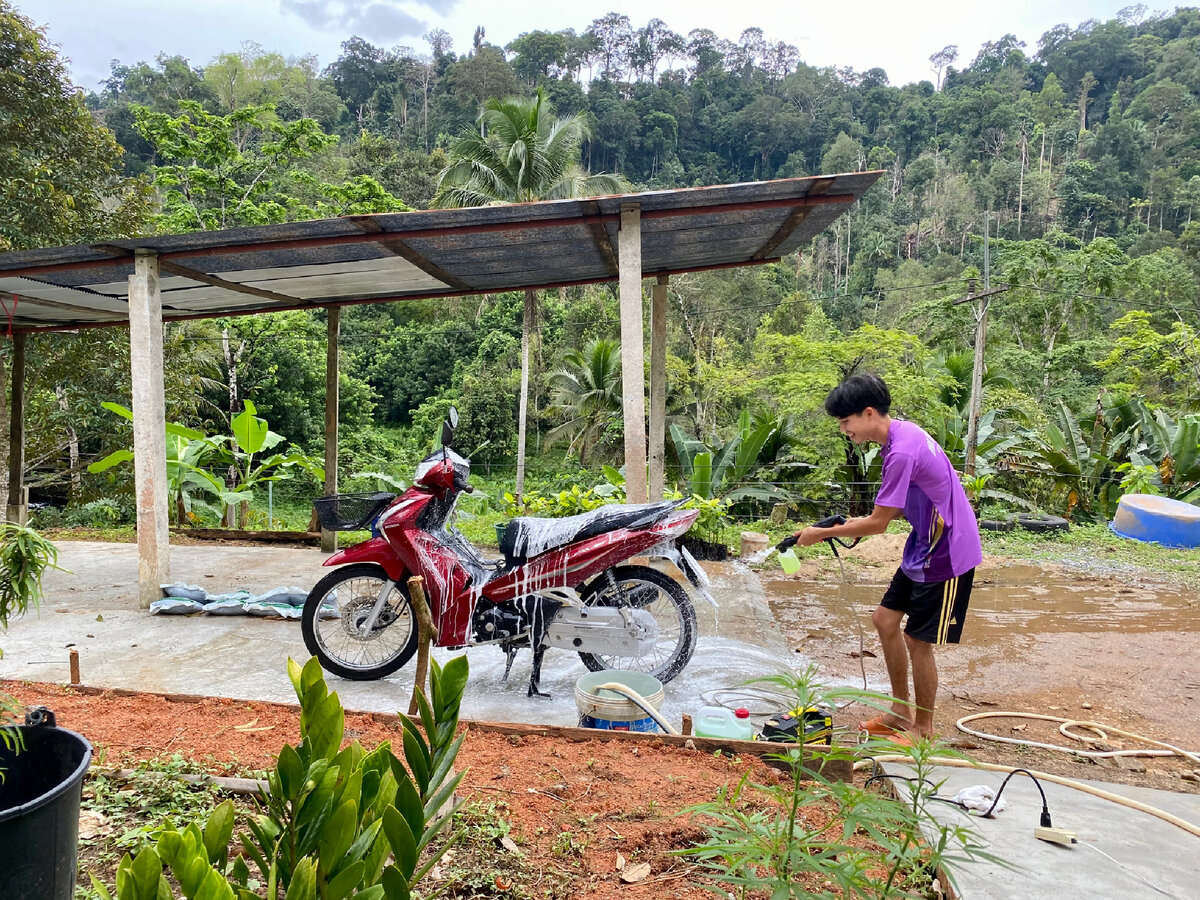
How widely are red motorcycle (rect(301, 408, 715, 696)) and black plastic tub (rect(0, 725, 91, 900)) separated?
6.56 feet

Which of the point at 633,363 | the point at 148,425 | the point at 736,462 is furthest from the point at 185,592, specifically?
the point at 736,462

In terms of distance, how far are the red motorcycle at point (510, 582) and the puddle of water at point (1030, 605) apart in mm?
2224

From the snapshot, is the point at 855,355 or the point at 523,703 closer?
the point at 523,703

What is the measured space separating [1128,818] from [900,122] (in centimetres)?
6374

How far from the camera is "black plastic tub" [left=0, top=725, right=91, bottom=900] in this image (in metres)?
1.33

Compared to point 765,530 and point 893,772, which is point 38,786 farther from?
point 765,530

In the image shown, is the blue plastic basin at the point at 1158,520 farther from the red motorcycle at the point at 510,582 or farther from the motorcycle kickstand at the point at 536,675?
the motorcycle kickstand at the point at 536,675

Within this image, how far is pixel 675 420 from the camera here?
20703 millimetres

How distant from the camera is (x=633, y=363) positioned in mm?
4520

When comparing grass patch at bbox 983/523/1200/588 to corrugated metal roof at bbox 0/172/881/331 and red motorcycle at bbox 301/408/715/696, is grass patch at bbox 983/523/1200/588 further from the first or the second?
red motorcycle at bbox 301/408/715/696

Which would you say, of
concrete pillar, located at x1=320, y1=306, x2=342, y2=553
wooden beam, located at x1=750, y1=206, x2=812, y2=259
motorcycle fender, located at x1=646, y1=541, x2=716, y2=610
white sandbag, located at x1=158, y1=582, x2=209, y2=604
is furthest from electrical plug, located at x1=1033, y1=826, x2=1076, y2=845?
concrete pillar, located at x1=320, y1=306, x2=342, y2=553

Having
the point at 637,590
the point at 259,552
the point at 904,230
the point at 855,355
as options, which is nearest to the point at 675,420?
the point at 855,355

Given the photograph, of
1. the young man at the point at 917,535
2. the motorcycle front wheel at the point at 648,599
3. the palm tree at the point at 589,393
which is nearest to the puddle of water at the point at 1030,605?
the motorcycle front wheel at the point at 648,599

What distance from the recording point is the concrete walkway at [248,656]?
11.8 ft
